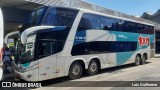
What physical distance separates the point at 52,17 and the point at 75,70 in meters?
2.96

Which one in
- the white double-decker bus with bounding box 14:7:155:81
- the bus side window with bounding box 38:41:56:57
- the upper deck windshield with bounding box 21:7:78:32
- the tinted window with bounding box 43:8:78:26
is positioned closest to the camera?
the white double-decker bus with bounding box 14:7:155:81

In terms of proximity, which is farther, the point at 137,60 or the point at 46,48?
the point at 137,60

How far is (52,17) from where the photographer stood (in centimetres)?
1218

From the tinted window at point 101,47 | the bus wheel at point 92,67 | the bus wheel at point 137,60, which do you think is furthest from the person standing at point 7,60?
the bus wheel at point 137,60

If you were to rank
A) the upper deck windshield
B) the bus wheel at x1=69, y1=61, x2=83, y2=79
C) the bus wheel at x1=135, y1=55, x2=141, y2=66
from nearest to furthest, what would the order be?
the upper deck windshield
the bus wheel at x1=69, y1=61, x2=83, y2=79
the bus wheel at x1=135, y1=55, x2=141, y2=66

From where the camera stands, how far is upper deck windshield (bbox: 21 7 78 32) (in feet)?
38.6

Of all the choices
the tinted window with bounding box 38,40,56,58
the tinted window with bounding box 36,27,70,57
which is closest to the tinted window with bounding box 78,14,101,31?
the tinted window with bounding box 36,27,70,57

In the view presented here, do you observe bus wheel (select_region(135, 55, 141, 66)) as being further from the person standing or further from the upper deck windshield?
the person standing

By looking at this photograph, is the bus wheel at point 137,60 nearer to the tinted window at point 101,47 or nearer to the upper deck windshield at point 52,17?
the tinted window at point 101,47

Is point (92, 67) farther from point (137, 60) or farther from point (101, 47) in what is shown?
point (137, 60)

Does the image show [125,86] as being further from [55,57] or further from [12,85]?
[12,85]

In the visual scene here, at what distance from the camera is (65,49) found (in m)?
12.7

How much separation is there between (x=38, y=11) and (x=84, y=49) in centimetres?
321

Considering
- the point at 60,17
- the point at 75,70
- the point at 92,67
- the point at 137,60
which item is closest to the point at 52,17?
the point at 60,17
